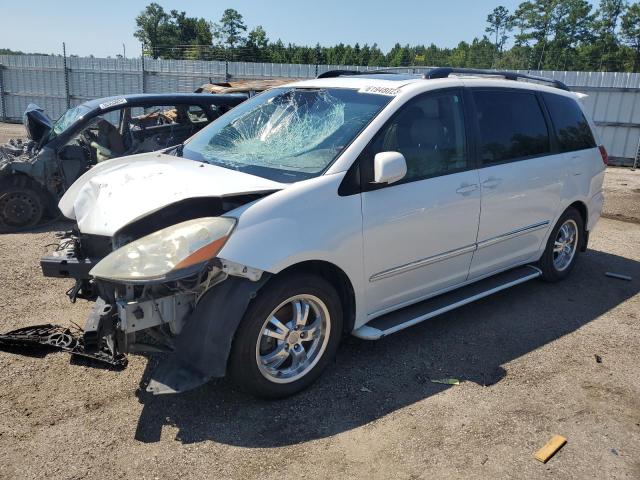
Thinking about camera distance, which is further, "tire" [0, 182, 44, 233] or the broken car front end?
"tire" [0, 182, 44, 233]

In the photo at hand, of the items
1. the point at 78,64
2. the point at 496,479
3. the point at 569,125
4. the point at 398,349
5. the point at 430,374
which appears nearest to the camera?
the point at 496,479

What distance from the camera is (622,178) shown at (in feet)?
43.0

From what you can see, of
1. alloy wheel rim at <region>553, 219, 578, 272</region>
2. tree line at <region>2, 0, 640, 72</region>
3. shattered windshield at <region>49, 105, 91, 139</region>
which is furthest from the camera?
tree line at <region>2, 0, 640, 72</region>

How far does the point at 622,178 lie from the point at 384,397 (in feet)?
39.3

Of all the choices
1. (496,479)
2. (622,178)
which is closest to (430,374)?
(496,479)

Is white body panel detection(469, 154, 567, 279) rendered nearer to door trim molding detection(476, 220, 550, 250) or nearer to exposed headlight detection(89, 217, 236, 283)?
door trim molding detection(476, 220, 550, 250)

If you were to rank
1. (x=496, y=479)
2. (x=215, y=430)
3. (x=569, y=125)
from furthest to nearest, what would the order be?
1. (x=569, y=125)
2. (x=215, y=430)
3. (x=496, y=479)

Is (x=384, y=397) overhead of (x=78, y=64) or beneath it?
beneath

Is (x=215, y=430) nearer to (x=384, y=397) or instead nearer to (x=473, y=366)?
(x=384, y=397)

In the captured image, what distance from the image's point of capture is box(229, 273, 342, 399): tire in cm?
320

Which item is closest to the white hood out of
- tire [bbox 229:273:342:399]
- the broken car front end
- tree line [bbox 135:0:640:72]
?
the broken car front end

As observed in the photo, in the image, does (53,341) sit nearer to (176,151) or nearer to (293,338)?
(176,151)

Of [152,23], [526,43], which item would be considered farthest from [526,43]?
[152,23]

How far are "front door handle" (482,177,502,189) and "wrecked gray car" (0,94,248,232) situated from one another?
498 cm
